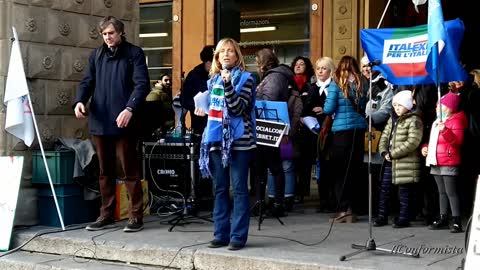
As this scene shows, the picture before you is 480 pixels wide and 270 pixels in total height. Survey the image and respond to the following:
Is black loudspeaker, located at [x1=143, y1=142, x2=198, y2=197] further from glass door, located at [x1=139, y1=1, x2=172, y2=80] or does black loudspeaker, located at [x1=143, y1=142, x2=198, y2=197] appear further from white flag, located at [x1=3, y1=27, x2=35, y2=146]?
glass door, located at [x1=139, y1=1, x2=172, y2=80]

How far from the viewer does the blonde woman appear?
6895 millimetres

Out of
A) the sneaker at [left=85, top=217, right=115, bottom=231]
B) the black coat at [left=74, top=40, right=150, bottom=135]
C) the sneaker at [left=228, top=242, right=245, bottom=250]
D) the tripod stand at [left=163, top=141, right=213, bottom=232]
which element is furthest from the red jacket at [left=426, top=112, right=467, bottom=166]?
the sneaker at [left=85, top=217, right=115, bottom=231]

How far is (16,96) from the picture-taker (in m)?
8.34

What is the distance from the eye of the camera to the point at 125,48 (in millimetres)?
8297

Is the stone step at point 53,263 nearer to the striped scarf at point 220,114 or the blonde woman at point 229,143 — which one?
the blonde woman at point 229,143

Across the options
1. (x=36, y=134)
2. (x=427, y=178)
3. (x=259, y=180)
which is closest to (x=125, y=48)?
(x=36, y=134)

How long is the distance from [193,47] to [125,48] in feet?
22.9

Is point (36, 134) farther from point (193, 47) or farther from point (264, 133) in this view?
point (193, 47)

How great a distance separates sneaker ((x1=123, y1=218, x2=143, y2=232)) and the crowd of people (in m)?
0.02

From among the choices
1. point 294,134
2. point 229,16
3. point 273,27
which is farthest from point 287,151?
point 229,16

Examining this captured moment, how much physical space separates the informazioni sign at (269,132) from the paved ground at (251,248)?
0.95 meters

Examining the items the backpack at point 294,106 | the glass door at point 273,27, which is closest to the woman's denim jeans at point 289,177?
the backpack at point 294,106

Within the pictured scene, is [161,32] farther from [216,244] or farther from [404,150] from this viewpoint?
[216,244]

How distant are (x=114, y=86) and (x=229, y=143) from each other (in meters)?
1.92
